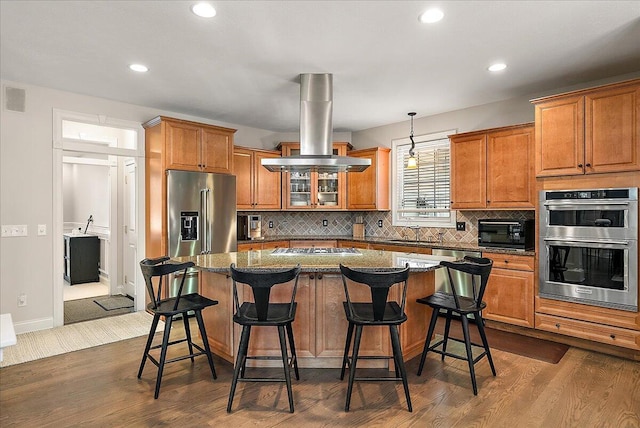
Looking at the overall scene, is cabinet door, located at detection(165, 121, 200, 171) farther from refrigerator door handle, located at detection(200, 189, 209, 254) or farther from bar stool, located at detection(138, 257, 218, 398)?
bar stool, located at detection(138, 257, 218, 398)

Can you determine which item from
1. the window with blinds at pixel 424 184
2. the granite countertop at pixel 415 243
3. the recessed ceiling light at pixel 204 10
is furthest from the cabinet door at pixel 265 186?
the recessed ceiling light at pixel 204 10

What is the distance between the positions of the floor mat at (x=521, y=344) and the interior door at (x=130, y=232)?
13.2 ft

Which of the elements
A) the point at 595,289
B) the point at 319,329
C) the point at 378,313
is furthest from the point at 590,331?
the point at 319,329

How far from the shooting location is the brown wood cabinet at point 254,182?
5.55m

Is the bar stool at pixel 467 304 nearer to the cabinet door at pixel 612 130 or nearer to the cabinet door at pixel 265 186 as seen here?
the cabinet door at pixel 612 130

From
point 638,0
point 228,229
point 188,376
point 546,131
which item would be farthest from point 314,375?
point 638,0

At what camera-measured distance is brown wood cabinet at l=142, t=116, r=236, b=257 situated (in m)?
4.46

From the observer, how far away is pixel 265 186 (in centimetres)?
579

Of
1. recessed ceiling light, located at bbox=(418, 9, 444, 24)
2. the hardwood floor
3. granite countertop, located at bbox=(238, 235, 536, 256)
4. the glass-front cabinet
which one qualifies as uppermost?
recessed ceiling light, located at bbox=(418, 9, 444, 24)

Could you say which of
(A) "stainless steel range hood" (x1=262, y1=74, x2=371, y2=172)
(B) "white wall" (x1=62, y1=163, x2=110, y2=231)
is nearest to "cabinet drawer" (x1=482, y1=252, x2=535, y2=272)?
(A) "stainless steel range hood" (x1=262, y1=74, x2=371, y2=172)

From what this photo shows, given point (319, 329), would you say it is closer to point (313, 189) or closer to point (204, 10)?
point (204, 10)

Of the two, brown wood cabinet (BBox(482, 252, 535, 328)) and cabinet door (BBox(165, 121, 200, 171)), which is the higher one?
cabinet door (BBox(165, 121, 200, 171))

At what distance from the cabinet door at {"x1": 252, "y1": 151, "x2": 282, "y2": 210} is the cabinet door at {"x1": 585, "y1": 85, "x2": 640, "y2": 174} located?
13.1 feet

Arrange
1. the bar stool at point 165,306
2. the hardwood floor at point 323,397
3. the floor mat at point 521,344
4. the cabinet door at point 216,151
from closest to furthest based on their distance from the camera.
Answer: the hardwood floor at point 323,397, the bar stool at point 165,306, the floor mat at point 521,344, the cabinet door at point 216,151
